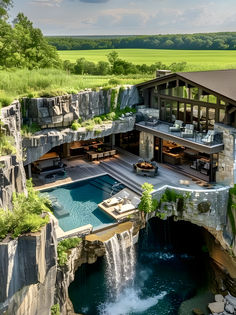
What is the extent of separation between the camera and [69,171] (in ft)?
80.8

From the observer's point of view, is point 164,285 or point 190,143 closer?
point 164,285

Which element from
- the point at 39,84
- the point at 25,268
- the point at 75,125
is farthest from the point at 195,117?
the point at 25,268

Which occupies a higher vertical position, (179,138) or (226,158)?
(179,138)

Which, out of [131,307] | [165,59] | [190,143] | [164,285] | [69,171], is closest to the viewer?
[131,307]

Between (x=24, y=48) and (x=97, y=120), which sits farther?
(x=24, y=48)

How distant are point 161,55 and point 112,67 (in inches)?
681

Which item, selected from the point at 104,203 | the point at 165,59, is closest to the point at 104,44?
the point at 165,59

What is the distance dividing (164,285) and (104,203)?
240 inches

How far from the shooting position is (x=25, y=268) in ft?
38.5

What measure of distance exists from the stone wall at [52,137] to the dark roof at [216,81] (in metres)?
5.57

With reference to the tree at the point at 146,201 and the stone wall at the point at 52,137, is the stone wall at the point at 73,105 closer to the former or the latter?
the stone wall at the point at 52,137

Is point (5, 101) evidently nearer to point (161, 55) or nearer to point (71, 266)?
point (71, 266)

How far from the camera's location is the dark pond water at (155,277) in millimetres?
17922

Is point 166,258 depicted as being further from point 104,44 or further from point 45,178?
point 104,44
